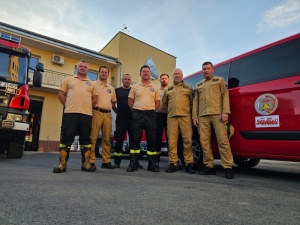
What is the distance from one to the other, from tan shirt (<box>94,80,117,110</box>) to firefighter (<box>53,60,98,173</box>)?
27 cm

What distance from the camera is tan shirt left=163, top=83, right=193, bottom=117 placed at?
446cm

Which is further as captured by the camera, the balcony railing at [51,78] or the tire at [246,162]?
the balcony railing at [51,78]

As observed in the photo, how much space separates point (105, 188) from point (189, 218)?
47.2 inches

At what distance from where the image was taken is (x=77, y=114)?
4.07 meters

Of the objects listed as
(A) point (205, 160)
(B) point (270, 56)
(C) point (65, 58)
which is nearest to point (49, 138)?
(C) point (65, 58)

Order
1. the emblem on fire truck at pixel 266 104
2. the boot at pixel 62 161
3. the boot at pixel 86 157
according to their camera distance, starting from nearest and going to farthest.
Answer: the emblem on fire truck at pixel 266 104
the boot at pixel 62 161
the boot at pixel 86 157

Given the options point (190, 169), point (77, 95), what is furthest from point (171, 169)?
point (77, 95)

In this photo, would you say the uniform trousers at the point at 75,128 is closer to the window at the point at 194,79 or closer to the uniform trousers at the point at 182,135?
the uniform trousers at the point at 182,135

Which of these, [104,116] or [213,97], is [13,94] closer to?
[104,116]

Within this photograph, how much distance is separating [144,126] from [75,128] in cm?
120

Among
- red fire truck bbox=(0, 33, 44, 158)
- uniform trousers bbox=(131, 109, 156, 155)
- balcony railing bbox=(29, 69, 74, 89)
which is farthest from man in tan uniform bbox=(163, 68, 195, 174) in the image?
balcony railing bbox=(29, 69, 74, 89)

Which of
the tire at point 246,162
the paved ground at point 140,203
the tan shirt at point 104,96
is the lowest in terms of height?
the paved ground at point 140,203

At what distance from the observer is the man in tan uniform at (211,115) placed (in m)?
3.89

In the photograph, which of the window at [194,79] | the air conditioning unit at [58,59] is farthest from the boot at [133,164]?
the air conditioning unit at [58,59]
